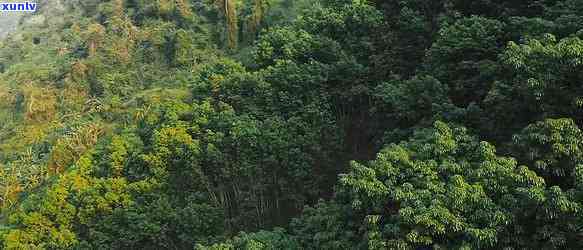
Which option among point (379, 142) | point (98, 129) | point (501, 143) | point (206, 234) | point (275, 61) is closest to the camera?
point (501, 143)

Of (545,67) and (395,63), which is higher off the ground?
(545,67)

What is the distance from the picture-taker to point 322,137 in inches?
883

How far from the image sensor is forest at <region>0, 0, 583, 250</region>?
12.1 meters

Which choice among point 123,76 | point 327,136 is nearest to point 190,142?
point 327,136

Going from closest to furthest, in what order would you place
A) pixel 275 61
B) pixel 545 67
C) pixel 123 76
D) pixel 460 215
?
pixel 460 215 → pixel 545 67 → pixel 275 61 → pixel 123 76

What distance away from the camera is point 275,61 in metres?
24.7

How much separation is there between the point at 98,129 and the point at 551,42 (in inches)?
1010

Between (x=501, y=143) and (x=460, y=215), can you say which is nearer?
(x=460, y=215)

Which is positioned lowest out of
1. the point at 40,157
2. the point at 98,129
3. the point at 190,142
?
the point at 40,157

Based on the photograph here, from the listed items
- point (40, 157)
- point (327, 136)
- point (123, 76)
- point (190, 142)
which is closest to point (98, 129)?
point (40, 157)

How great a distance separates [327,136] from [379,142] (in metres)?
3.33

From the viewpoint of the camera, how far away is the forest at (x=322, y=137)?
12.1 m

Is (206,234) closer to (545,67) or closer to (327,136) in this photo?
(327,136)

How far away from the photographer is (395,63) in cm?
2262
